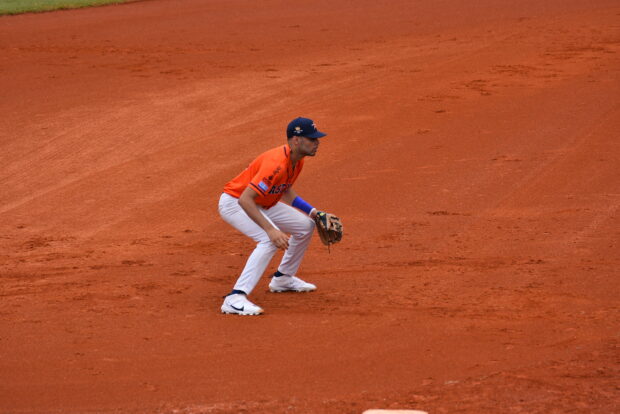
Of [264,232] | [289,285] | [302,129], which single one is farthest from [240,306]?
[302,129]

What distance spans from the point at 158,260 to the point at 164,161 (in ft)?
14.2

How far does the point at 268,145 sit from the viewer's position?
14773mm

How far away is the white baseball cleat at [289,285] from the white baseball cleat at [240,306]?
674 mm

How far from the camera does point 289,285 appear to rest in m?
8.99

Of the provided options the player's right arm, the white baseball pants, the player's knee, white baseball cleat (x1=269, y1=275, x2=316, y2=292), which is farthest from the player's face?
white baseball cleat (x1=269, y1=275, x2=316, y2=292)

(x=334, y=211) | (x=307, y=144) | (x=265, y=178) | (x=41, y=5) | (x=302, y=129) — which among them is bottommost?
(x=334, y=211)

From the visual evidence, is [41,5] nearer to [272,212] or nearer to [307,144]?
[272,212]

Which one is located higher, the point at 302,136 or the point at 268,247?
the point at 302,136

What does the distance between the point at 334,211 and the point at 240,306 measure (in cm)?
387

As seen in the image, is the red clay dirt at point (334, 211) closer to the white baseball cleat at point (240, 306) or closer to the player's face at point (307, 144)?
the white baseball cleat at point (240, 306)

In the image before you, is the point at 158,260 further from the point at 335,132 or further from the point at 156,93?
the point at 156,93

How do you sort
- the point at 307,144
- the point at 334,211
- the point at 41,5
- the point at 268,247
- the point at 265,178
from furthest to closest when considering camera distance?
the point at 41,5, the point at 334,211, the point at 268,247, the point at 307,144, the point at 265,178

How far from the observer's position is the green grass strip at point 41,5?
28.1 m

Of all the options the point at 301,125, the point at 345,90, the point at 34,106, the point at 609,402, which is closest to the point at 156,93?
the point at 34,106
